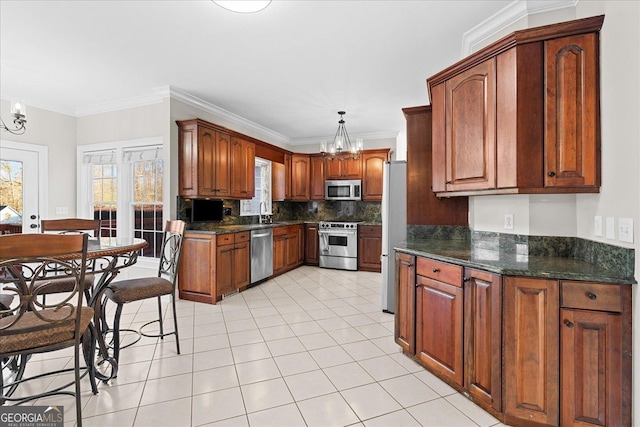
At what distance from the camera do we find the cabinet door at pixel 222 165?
14.2 ft

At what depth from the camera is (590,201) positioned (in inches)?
78.3

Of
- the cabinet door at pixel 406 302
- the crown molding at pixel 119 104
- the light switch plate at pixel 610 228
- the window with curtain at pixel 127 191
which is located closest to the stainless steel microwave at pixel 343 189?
A: the window with curtain at pixel 127 191

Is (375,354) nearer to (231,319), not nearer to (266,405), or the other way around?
(266,405)

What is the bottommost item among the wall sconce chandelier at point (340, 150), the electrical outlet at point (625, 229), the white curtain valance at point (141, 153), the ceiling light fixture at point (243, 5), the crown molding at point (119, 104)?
the electrical outlet at point (625, 229)

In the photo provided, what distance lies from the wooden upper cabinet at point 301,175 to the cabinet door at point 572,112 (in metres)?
4.98

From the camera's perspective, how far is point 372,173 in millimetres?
6172

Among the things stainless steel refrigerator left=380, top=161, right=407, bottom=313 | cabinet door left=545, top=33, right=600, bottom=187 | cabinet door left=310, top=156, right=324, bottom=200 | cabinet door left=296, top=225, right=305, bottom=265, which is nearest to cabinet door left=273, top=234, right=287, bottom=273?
cabinet door left=296, top=225, right=305, bottom=265

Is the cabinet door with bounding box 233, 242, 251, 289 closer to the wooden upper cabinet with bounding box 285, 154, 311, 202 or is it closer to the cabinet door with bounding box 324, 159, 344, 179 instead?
the wooden upper cabinet with bounding box 285, 154, 311, 202

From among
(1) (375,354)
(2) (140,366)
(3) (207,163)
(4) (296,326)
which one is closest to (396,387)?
(1) (375,354)

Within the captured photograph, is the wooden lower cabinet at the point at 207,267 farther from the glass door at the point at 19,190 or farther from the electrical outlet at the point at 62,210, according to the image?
the glass door at the point at 19,190

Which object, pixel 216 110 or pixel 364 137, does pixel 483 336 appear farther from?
pixel 364 137

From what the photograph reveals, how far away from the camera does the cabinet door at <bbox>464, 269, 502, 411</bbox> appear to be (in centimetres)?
180

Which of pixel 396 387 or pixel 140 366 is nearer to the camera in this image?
pixel 396 387

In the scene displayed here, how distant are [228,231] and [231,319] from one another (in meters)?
1.17
